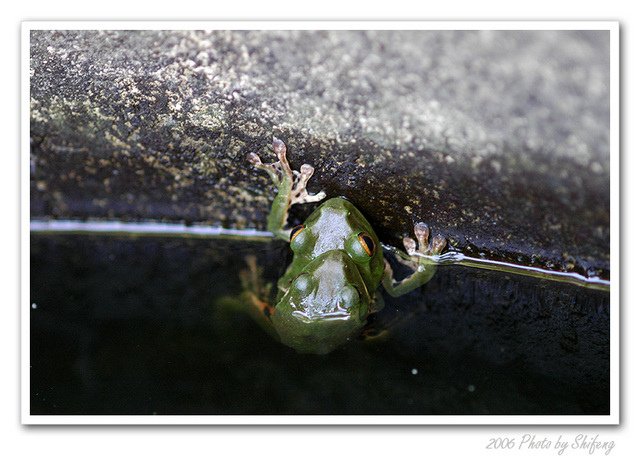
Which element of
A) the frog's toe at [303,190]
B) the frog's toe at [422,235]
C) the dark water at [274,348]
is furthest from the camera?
the frog's toe at [422,235]

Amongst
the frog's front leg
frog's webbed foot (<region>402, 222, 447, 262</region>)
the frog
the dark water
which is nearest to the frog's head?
the frog

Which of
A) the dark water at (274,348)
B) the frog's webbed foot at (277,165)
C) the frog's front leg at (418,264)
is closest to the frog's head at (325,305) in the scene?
the dark water at (274,348)

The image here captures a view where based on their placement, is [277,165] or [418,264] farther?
[418,264]
